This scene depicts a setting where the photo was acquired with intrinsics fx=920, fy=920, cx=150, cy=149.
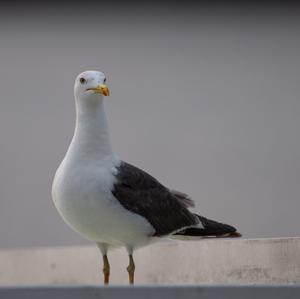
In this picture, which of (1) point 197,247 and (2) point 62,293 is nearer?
(2) point 62,293

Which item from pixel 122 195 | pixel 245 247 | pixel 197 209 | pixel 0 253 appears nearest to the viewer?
pixel 122 195

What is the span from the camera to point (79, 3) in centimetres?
565

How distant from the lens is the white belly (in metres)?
2.74

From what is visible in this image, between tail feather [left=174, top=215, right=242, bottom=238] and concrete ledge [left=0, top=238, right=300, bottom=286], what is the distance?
4 cm

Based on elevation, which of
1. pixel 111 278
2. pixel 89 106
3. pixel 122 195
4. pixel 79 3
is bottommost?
pixel 111 278

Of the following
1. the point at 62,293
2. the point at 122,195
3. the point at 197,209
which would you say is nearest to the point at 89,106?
the point at 122,195

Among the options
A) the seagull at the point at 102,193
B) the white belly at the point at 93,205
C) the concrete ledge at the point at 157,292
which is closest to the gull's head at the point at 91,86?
the seagull at the point at 102,193

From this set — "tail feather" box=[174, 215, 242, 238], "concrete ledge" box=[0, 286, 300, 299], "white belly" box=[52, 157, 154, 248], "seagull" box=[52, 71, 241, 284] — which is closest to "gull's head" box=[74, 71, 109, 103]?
"seagull" box=[52, 71, 241, 284]

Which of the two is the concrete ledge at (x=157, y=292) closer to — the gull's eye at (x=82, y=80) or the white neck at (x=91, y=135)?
the white neck at (x=91, y=135)

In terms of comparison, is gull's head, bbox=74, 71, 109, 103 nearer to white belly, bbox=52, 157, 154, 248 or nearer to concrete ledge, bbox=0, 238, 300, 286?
white belly, bbox=52, 157, 154, 248

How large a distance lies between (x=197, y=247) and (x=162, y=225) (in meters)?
0.39

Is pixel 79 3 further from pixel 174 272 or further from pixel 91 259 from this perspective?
pixel 174 272

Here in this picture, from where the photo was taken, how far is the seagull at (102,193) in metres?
2.76

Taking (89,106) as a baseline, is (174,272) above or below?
below
